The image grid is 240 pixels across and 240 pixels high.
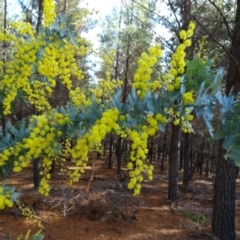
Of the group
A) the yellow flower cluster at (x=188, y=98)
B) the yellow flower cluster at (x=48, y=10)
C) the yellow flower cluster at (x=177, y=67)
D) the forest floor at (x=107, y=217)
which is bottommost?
the forest floor at (x=107, y=217)

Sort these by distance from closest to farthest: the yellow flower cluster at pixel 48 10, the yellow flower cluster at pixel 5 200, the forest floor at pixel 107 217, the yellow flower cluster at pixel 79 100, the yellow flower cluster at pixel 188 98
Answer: the yellow flower cluster at pixel 188 98 < the yellow flower cluster at pixel 5 200 < the yellow flower cluster at pixel 79 100 < the yellow flower cluster at pixel 48 10 < the forest floor at pixel 107 217

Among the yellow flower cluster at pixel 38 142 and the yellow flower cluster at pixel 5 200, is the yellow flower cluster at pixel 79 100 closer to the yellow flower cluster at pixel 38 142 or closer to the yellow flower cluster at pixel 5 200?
the yellow flower cluster at pixel 38 142

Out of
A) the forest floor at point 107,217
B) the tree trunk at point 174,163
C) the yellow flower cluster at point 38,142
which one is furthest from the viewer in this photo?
the tree trunk at point 174,163

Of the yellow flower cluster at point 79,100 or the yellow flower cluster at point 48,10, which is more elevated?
the yellow flower cluster at point 48,10

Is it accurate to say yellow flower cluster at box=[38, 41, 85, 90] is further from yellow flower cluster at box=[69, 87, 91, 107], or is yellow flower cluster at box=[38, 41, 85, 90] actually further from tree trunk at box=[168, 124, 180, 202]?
tree trunk at box=[168, 124, 180, 202]

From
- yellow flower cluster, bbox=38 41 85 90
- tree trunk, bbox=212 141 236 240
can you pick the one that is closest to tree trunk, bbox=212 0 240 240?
tree trunk, bbox=212 141 236 240

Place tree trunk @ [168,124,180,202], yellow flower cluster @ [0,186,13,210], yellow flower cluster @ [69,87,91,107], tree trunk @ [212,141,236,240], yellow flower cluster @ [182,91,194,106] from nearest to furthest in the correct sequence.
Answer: yellow flower cluster @ [182,91,194,106], yellow flower cluster @ [0,186,13,210], yellow flower cluster @ [69,87,91,107], tree trunk @ [212,141,236,240], tree trunk @ [168,124,180,202]

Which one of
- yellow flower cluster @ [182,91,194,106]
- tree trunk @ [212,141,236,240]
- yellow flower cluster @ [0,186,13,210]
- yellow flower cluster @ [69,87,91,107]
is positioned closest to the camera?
yellow flower cluster @ [182,91,194,106]

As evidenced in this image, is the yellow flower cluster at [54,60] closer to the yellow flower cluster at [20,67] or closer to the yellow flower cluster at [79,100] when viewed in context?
the yellow flower cluster at [20,67]

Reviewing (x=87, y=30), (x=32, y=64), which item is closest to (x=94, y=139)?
(x=32, y=64)

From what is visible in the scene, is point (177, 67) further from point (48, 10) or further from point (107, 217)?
point (107, 217)

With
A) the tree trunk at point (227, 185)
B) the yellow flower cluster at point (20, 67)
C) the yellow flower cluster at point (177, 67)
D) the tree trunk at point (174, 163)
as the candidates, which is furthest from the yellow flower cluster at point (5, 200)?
the tree trunk at point (174, 163)

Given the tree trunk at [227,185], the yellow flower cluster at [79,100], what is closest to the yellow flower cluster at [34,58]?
the yellow flower cluster at [79,100]

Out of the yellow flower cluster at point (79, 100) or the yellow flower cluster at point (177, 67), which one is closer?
the yellow flower cluster at point (177, 67)
